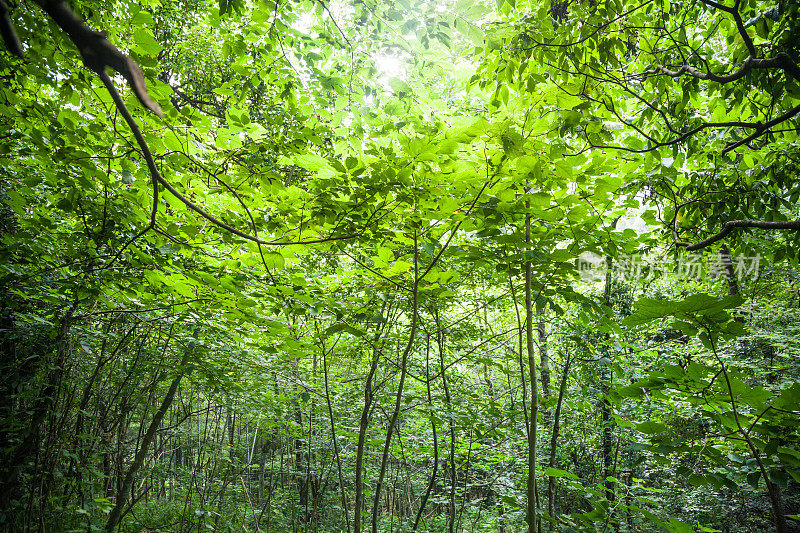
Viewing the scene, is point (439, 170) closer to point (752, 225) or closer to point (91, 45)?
point (91, 45)

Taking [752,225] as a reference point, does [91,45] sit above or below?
below

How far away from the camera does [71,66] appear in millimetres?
1564

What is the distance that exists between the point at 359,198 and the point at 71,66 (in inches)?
53.4

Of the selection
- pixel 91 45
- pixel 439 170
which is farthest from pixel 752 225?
pixel 91 45

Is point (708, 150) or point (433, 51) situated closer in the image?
point (433, 51)

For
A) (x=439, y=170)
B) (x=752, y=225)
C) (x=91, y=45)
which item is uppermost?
(x=439, y=170)

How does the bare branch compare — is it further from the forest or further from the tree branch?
the tree branch

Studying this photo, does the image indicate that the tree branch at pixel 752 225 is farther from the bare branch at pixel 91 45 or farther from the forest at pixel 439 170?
the bare branch at pixel 91 45

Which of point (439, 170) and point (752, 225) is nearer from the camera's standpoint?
point (752, 225)

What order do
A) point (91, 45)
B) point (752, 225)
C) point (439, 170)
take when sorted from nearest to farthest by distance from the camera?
point (91, 45), point (752, 225), point (439, 170)

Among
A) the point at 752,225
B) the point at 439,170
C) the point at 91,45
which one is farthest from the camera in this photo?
the point at 439,170

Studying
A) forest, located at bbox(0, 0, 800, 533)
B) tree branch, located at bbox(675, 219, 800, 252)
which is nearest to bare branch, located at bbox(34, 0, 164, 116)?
forest, located at bbox(0, 0, 800, 533)

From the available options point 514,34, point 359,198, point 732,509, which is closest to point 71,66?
point 359,198

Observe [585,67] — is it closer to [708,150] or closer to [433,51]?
[433,51]
